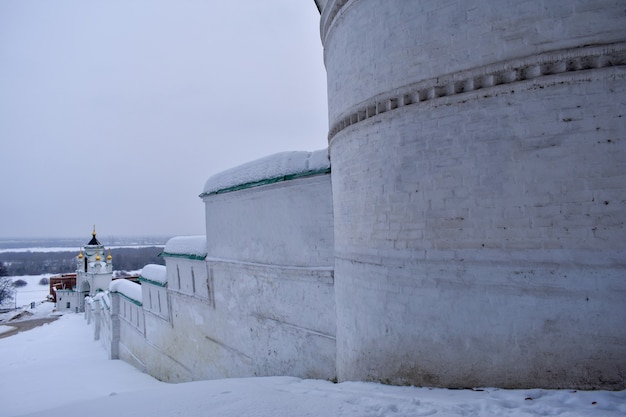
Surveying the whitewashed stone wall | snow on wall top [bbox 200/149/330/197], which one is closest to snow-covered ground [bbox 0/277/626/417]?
the whitewashed stone wall

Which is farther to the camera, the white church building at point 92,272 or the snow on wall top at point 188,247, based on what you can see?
the white church building at point 92,272

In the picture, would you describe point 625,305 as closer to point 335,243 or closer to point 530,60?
point 530,60

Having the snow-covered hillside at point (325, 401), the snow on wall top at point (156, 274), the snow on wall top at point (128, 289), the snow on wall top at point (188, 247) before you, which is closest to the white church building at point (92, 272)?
the snow on wall top at point (128, 289)

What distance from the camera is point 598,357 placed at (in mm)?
3676

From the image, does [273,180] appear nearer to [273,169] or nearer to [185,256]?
[273,169]

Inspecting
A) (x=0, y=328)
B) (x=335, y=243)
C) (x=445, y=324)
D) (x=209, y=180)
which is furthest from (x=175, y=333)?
(x=0, y=328)

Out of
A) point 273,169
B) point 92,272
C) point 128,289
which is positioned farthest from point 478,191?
point 92,272

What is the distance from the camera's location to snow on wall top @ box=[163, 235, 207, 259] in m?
11.5

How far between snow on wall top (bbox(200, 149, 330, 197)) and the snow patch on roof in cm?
196

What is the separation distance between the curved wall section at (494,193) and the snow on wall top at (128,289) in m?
15.6

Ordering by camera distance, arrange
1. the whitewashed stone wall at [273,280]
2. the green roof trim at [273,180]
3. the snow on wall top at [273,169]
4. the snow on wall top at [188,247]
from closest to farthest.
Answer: the whitewashed stone wall at [273,280] < the green roof trim at [273,180] < the snow on wall top at [273,169] < the snow on wall top at [188,247]

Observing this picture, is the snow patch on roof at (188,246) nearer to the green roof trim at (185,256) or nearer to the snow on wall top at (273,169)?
the green roof trim at (185,256)

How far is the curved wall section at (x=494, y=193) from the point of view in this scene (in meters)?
3.69

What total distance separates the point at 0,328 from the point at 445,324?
48.0 meters
